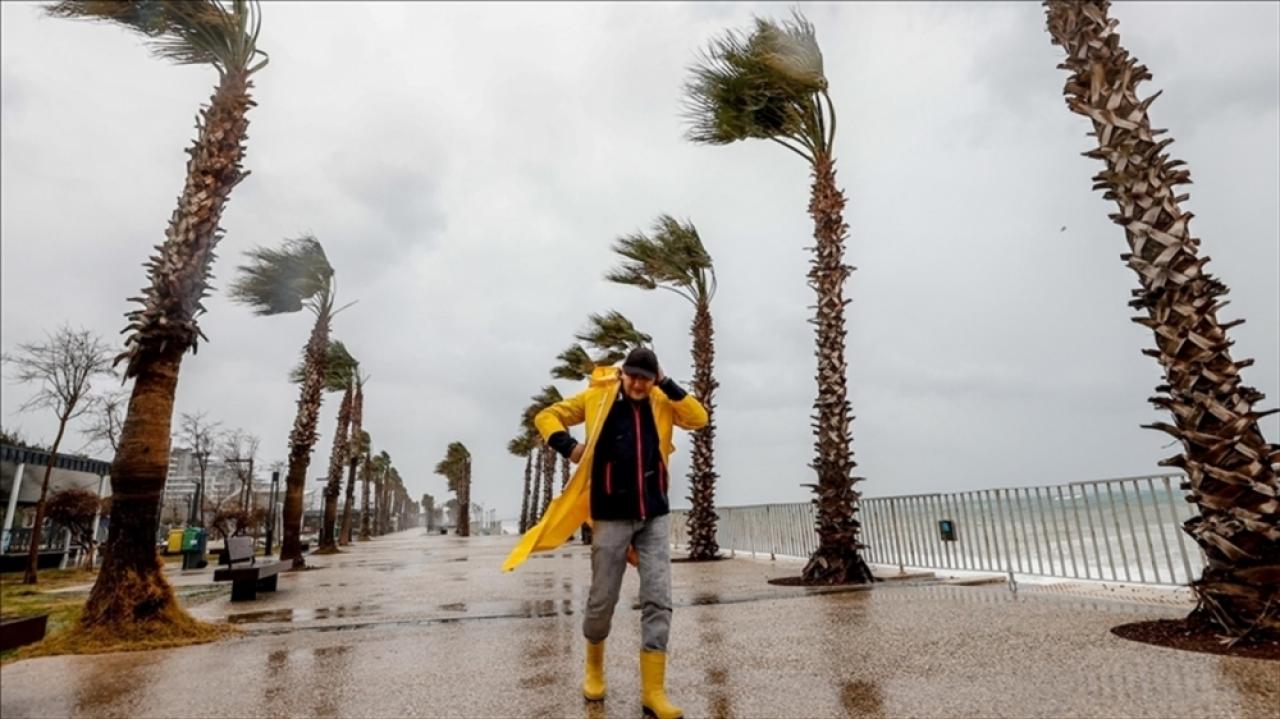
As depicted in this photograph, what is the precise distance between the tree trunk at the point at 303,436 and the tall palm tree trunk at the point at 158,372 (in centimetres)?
1029

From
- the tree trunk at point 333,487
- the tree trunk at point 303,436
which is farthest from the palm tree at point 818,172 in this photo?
the tree trunk at point 333,487

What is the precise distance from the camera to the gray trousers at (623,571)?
2998 mm

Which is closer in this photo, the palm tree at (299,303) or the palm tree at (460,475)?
the palm tree at (299,303)

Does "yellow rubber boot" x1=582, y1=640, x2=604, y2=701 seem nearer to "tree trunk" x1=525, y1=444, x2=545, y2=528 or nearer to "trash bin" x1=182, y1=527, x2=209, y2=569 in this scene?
"trash bin" x1=182, y1=527, x2=209, y2=569

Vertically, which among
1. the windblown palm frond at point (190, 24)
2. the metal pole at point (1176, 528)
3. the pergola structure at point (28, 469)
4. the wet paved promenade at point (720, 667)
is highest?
the windblown palm frond at point (190, 24)

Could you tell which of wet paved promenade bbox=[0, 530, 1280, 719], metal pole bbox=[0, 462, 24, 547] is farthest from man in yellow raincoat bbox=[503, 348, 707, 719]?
metal pole bbox=[0, 462, 24, 547]

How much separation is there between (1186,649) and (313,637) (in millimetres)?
6447

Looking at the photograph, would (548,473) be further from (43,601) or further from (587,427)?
(587,427)

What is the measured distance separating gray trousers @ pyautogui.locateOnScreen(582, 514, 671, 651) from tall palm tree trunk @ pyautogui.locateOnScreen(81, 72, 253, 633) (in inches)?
196

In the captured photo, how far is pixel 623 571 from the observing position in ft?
9.96

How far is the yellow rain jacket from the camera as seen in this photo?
3186 mm

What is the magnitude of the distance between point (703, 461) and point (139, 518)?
35.1ft

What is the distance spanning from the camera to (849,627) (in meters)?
4.90

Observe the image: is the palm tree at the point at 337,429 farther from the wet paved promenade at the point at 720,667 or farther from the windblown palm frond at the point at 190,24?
the wet paved promenade at the point at 720,667
